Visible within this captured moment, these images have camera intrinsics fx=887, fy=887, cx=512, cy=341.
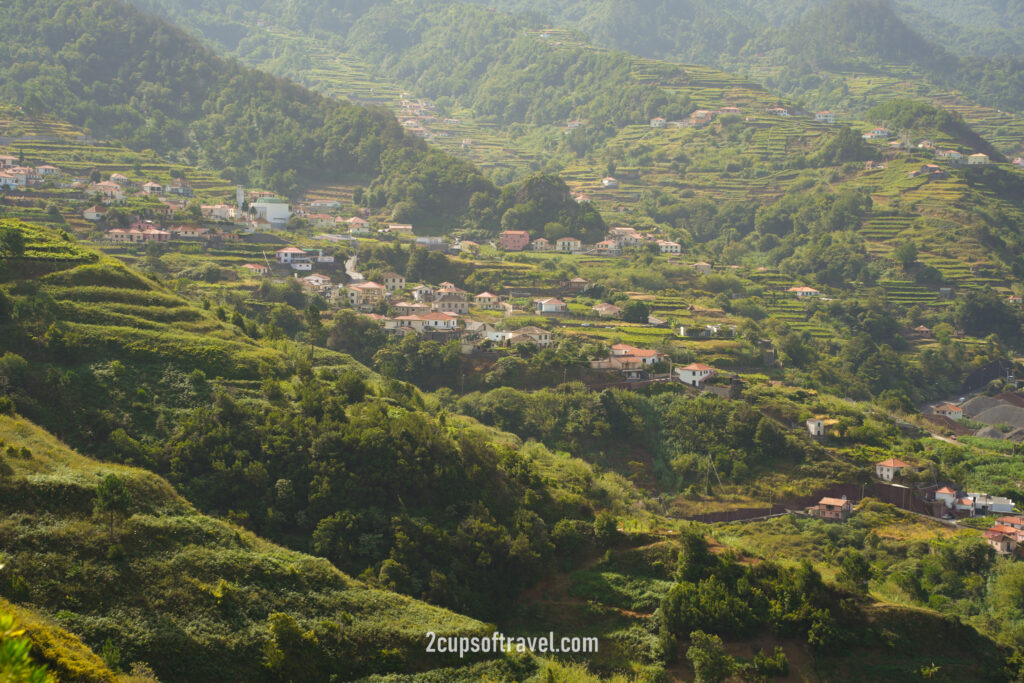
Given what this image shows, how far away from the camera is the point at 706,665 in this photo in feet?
74.2

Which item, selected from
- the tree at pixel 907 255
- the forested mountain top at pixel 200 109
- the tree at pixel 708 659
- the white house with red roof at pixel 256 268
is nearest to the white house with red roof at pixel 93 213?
the white house with red roof at pixel 256 268

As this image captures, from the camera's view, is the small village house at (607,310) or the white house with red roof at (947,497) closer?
the white house with red roof at (947,497)

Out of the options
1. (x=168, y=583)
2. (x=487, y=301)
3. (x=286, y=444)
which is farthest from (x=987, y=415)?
(x=168, y=583)

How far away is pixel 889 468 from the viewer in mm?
40062

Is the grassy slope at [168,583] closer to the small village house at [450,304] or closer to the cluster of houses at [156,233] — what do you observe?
the small village house at [450,304]

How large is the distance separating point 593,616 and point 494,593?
2925 mm

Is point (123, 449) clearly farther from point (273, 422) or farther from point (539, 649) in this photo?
point (539, 649)

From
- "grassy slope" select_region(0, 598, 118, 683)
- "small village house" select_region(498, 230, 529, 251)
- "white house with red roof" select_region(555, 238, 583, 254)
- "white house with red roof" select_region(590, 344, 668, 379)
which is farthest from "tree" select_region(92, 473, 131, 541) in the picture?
"white house with red roof" select_region(555, 238, 583, 254)

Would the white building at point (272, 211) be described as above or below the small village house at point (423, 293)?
above

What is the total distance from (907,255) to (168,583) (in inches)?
2708

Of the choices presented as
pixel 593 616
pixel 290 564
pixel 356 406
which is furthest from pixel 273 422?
pixel 593 616

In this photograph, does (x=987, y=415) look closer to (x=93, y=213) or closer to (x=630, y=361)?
(x=630, y=361)

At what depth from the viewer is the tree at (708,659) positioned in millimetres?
22578

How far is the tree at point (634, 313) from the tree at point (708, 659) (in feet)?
110
